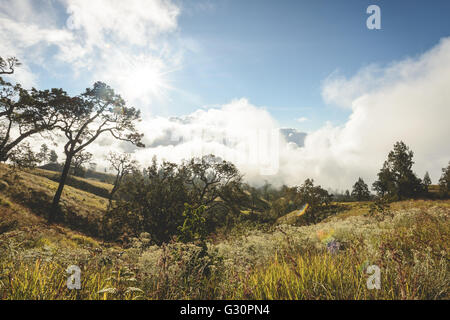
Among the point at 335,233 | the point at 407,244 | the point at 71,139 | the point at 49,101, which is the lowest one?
the point at 335,233

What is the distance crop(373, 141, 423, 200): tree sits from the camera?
5056 cm

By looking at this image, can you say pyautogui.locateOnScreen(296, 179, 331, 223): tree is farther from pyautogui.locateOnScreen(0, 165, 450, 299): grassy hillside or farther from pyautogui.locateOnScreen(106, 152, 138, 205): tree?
pyautogui.locateOnScreen(106, 152, 138, 205): tree

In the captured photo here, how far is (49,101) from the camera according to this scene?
55.7 ft

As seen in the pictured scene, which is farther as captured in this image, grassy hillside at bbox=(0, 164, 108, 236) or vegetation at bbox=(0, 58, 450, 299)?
grassy hillside at bbox=(0, 164, 108, 236)

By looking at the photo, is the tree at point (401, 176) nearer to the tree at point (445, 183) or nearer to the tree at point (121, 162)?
the tree at point (445, 183)

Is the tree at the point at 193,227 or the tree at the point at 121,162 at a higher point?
the tree at the point at 121,162

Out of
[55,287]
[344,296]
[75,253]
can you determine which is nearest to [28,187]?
[75,253]

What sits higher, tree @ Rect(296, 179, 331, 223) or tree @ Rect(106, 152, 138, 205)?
tree @ Rect(106, 152, 138, 205)

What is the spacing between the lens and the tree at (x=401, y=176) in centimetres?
5056

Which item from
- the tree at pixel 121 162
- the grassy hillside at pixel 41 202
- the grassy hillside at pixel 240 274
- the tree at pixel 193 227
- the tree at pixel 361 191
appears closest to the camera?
the grassy hillside at pixel 240 274

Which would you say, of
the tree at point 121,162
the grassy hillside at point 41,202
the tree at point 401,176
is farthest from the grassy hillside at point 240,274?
Result: the tree at point 401,176

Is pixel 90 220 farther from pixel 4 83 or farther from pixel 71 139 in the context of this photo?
pixel 4 83

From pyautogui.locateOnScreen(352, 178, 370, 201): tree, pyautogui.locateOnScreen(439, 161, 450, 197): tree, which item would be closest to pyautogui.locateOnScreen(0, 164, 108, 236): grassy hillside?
pyautogui.locateOnScreen(439, 161, 450, 197): tree
